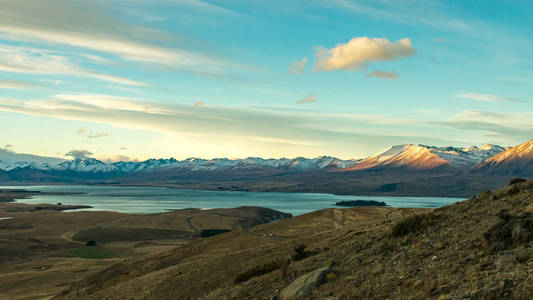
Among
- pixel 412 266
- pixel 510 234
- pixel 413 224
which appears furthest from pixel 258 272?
pixel 510 234

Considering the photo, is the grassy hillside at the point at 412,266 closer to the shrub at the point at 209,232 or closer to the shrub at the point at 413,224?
the shrub at the point at 413,224

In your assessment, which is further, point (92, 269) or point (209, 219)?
point (209, 219)

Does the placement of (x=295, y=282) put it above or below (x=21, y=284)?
above

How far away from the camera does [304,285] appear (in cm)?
1848

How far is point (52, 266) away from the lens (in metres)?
75.8

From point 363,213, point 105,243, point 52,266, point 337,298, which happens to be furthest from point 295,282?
point 105,243

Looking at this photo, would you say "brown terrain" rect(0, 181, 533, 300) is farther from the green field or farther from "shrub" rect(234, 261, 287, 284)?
the green field

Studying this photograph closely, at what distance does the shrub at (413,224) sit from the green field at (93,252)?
90.5m

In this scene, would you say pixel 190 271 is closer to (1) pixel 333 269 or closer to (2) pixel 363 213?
(1) pixel 333 269

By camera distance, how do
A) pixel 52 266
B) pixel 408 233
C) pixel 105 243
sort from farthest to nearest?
pixel 105 243 < pixel 52 266 < pixel 408 233

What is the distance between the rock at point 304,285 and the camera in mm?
18053

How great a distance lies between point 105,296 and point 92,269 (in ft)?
121

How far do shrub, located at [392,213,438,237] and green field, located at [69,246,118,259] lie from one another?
90515mm

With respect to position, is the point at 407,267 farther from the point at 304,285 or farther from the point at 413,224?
the point at 413,224
